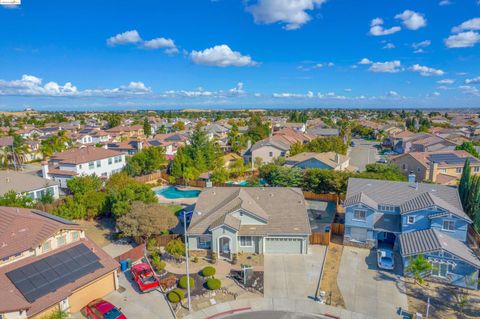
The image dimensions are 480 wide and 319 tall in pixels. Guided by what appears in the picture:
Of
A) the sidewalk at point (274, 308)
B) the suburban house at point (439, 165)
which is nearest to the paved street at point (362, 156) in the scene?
the suburban house at point (439, 165)

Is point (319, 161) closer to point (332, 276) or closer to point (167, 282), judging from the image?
point (332, 276)

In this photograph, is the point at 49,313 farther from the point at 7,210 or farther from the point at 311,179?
the point at 311,179

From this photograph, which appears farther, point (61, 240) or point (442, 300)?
point (61, 240)

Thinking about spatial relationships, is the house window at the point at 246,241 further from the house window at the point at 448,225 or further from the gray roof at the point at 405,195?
the house window at the point at 448,225

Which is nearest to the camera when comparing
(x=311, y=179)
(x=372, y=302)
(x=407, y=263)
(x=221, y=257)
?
(x=372, y=302)

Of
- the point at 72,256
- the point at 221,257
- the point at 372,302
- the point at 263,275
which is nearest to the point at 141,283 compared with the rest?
the point at 72,256

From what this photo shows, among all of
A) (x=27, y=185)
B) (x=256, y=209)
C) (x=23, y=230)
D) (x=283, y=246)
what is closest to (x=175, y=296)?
(x=283, y=246)
